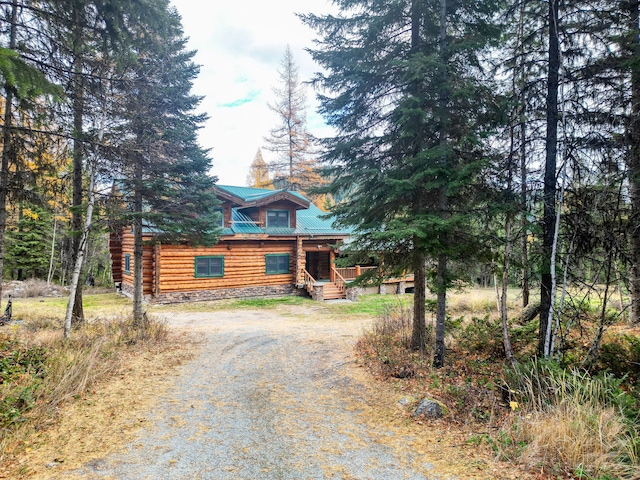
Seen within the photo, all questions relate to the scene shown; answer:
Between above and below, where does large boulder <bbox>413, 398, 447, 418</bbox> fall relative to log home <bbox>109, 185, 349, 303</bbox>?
below

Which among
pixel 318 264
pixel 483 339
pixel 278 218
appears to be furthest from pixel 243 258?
pixel 483 339

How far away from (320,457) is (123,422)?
115 inches

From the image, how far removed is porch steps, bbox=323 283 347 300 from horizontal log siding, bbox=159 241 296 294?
2.39 meters

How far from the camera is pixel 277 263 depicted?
2044 centimetres

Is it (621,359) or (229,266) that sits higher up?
(229,266)

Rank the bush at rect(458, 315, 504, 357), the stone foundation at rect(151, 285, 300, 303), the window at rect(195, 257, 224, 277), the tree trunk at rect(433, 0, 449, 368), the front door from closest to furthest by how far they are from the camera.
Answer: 1. the tree trunk at rect(433, 0, 449, 368)
2. the bush at rect(458, 315, 504, 357)
3. the stone foundation at rect(151, 285, 300, 303)
4. the window at rect(195, 257, 224, 277)
5. the front door

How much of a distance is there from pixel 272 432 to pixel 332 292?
15.2 m

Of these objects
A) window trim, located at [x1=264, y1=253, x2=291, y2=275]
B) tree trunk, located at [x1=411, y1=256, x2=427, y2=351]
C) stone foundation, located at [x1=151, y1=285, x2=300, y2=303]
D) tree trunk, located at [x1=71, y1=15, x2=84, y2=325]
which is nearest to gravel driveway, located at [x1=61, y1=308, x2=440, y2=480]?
tree trunk, located at [x1=411, y1=256, x2=427, y2=351]

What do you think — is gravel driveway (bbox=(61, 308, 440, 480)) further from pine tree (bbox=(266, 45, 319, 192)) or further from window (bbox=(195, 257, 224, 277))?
pine tree (bbox=(266, 45, 319, 192))

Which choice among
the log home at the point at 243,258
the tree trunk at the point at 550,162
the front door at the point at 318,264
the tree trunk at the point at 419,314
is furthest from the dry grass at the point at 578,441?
the front door at the point at 318,264

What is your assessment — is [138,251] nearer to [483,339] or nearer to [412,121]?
[412,121]

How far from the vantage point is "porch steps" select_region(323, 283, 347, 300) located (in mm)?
19547

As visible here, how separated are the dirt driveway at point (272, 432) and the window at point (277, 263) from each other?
11849 millimetres

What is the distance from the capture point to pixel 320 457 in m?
4.04
